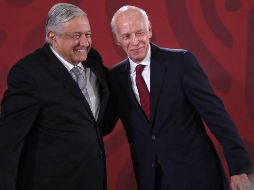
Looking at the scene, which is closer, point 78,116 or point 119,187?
point 78,116

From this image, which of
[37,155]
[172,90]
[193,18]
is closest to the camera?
[37,155]

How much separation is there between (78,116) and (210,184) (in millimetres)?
603

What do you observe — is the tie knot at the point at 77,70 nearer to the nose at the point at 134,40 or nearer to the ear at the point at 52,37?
the ear at the point at 52,37

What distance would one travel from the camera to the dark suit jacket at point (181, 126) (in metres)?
1.96

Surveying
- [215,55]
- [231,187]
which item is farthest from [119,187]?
[231,187]

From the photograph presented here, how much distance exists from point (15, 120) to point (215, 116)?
754 millimetres

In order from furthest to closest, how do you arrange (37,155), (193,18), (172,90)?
(193,18) < (172,90) < (37,155)

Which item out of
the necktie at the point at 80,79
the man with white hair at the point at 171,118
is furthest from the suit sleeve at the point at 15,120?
the man with white hair at the point at 171,118

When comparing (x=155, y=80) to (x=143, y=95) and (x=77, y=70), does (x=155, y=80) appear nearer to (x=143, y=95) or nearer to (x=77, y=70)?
(x=143, y=95)

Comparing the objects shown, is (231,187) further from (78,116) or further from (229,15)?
(229,15)

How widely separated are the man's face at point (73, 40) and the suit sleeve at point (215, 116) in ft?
1.33

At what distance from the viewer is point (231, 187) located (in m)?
1.97

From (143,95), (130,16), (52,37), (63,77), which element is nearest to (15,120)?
(63,77)

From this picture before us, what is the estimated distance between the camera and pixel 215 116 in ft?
6.45
